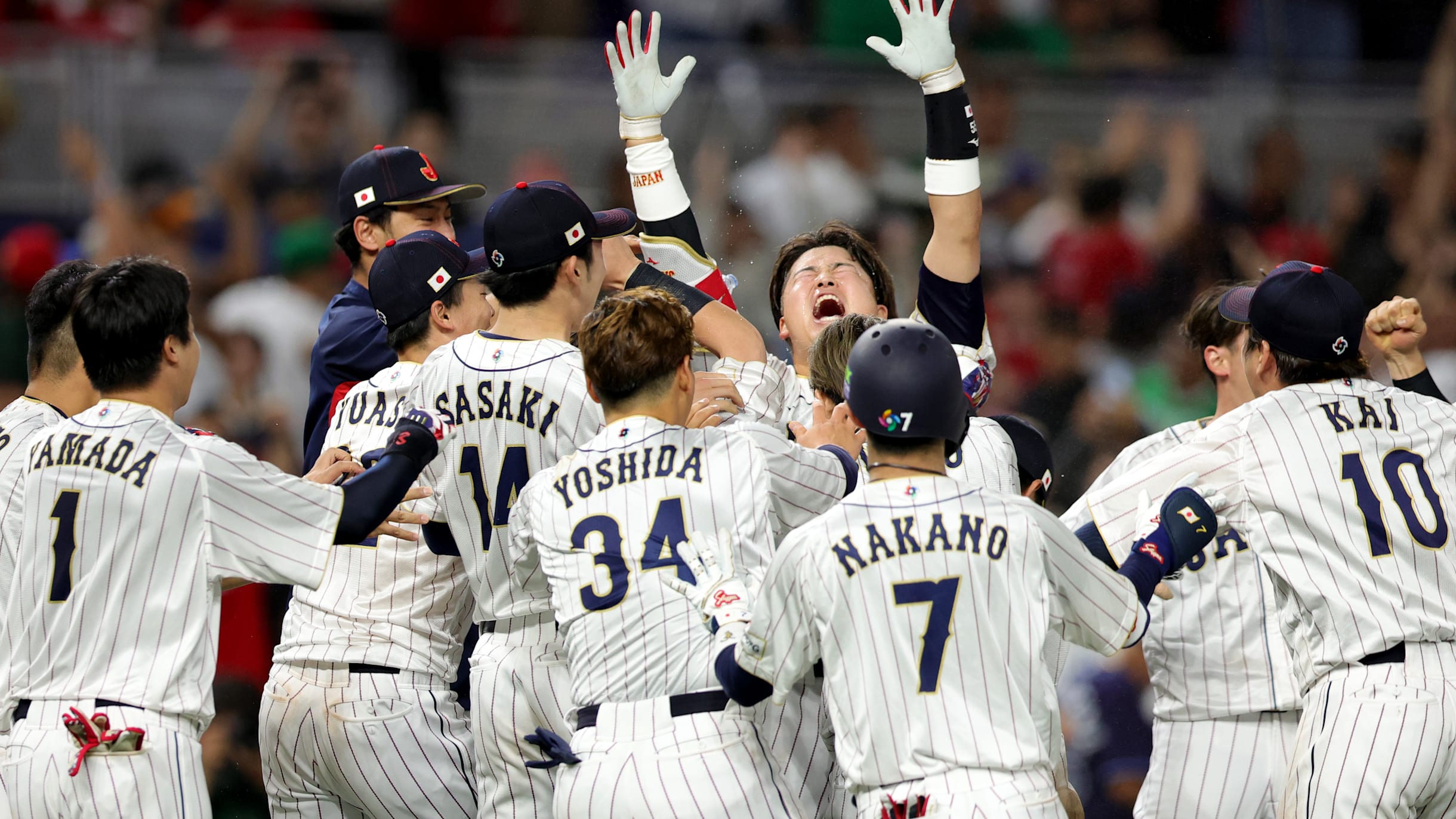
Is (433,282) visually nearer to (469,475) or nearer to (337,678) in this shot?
(469,475)

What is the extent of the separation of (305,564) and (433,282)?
3.94 ft

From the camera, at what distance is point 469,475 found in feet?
13.6

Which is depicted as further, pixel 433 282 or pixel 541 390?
pixel 433 282

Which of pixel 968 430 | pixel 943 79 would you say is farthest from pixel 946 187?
pixel 968 430

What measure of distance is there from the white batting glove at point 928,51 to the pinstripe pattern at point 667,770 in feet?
7.17

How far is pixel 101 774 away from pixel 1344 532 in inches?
119

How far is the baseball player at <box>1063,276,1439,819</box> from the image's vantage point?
180 inches

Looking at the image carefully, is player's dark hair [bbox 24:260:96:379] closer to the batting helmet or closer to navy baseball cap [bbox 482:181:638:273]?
navy baseball cap [bbox 482:181:638:273]

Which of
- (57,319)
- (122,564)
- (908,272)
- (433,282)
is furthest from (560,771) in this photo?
(908,272)

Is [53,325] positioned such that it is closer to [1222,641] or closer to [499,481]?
[499,481]

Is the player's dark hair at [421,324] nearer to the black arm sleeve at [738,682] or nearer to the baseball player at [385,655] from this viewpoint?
the baseball player at [385,655]

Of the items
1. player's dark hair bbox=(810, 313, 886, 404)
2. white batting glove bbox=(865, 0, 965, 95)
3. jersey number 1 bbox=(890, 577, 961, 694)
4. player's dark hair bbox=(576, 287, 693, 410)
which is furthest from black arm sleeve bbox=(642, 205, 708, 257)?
jersey number 1 bbox=(890, 577, 961, 694)

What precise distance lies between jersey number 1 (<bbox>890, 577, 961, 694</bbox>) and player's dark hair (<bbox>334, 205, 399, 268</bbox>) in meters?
2.93

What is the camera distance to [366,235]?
5.52m
